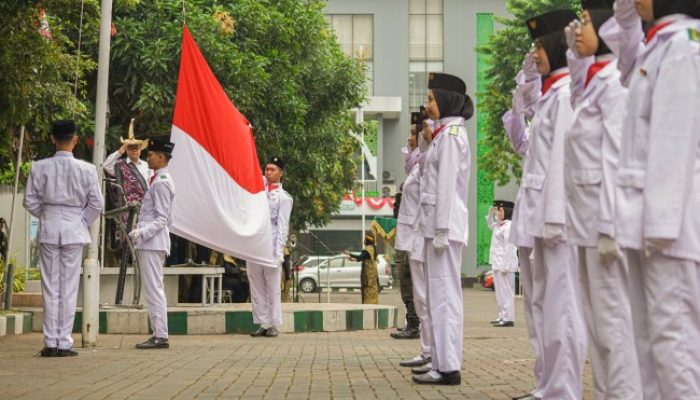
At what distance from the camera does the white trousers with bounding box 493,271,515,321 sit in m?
21.9

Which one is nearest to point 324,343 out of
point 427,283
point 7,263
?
point 7,263

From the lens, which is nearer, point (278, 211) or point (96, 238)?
point (96, 238)

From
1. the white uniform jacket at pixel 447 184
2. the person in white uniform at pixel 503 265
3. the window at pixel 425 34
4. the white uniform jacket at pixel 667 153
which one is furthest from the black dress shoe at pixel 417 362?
the window at pixel 425 34

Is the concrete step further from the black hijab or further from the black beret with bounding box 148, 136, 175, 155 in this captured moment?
the black hijab

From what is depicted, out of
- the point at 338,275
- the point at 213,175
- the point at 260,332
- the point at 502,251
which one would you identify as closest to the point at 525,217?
the point at 260,332

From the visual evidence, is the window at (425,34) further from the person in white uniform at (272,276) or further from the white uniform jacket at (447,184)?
the white uniform jacket at (447,184)

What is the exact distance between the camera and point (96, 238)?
14039 mm

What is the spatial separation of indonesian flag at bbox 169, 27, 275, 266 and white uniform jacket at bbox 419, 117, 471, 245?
7.25 metres

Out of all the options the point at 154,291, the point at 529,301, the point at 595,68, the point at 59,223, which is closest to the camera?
the point at 595,68

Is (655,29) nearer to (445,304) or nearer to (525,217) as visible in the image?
(525,217)

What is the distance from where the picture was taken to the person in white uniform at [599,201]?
5.88 m

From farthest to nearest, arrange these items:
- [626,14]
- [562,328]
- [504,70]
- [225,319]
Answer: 1. [504,70]
2. [225,319]
3. [562,328]
4. [626,14]

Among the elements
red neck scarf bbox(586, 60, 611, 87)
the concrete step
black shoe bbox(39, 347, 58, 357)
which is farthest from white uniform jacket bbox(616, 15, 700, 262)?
the concrete step

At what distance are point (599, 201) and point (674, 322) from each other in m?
1.39
